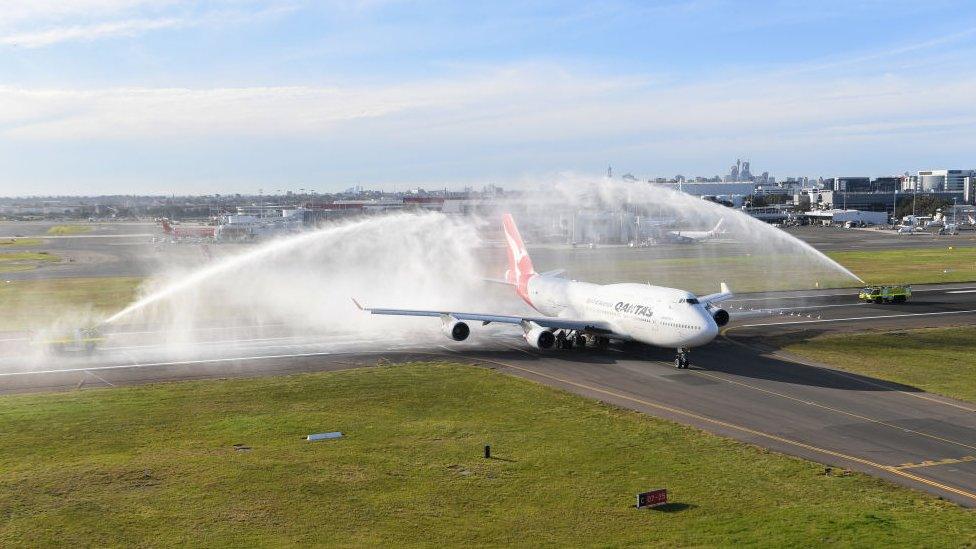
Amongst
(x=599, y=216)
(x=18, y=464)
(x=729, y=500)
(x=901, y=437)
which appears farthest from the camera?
(x=599, y=216)

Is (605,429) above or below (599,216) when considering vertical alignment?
below

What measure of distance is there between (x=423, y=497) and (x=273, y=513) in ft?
19.9

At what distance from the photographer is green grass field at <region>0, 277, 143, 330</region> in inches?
3489

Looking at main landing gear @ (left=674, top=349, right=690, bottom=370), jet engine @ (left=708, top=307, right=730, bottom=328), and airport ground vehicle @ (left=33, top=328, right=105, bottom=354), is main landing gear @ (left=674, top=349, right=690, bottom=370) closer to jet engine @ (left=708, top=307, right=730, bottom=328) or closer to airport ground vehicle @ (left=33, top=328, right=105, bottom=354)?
jet engine @ (left=708, top=307, right=730, bottom=328)

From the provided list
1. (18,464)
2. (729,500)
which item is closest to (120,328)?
(18,464)

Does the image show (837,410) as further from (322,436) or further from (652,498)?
(322,436)

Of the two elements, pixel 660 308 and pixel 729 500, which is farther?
pixel 660 308

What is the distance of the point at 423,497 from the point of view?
33.5 meters

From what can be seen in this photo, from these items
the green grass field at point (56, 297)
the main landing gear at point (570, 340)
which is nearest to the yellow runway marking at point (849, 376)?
the main landing gear at point (570, 340)

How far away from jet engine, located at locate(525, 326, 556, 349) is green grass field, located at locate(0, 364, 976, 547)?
1450 cm

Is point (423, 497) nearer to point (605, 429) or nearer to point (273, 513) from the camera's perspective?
point (273, 513)

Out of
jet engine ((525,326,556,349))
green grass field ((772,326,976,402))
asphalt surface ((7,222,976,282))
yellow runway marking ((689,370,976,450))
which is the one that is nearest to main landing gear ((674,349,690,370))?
yellow runway marking ((689,370,976,450))

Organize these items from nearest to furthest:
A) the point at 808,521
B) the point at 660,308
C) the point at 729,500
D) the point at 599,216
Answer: the point at 808,521
the point at 729,500
the point at 660,308
the point at 599,216

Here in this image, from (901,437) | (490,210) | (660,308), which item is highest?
(490,210)
